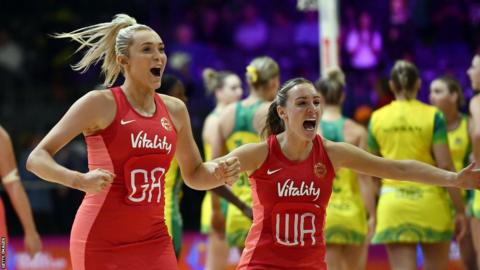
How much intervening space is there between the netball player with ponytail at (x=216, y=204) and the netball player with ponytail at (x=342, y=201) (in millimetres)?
975

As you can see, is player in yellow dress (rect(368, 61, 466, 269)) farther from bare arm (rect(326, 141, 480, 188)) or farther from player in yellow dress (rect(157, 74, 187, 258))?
bare arm (rect(326, 141, 480, 188))

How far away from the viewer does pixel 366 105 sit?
47.1 feet

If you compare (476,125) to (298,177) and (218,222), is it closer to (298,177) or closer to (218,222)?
(298,177)

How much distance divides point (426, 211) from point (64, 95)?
8.56 meters

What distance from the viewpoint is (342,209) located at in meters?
8.34

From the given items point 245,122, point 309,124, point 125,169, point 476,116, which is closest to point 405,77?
point 476,116

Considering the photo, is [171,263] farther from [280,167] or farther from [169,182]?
[169,182]

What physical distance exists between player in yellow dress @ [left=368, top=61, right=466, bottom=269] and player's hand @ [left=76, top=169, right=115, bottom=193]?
3842 millimetres

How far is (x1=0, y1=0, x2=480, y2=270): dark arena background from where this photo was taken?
608 inches

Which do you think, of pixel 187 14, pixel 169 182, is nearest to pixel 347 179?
pixel 169 182

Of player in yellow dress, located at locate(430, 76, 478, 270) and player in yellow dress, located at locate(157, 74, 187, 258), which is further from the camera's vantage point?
player in yellow dress, located at locate(430, 76, 478, 270)

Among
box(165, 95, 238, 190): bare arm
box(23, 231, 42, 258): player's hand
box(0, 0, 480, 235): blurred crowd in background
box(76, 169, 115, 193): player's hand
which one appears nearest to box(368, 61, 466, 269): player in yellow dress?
box(23, 231, 42, 258): player's hand

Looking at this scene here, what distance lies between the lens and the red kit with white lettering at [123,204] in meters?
5.22

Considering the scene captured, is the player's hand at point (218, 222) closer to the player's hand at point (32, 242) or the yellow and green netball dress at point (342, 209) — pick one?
the yellow and green netball dress at point (342, 209)
